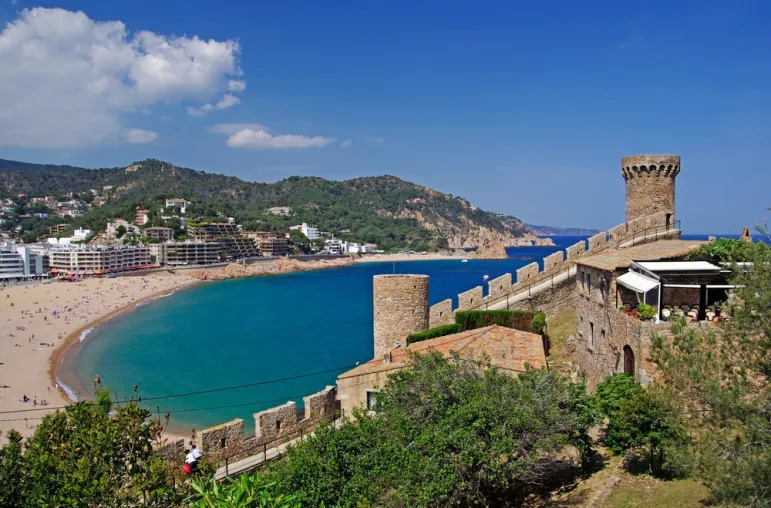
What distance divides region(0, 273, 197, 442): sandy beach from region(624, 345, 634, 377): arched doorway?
21975 millimetres

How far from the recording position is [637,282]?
1073 centimetres

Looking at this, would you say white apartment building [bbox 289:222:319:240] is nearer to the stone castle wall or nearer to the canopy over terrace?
the stone castle wall

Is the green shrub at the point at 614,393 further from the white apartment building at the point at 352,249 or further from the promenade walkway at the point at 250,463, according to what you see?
the white apartment building at the point at 352,249

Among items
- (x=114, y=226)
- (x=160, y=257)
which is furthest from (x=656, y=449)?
(x=114, y=226)

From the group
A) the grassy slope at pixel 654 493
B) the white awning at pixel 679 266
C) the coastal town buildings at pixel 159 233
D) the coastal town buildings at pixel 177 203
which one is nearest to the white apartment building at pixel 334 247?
the coastal town buildings at pixel 177 203

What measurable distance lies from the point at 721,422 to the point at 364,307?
172 feet

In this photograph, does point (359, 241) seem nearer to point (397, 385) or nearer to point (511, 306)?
point (511, 306)

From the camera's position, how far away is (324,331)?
4456 cm

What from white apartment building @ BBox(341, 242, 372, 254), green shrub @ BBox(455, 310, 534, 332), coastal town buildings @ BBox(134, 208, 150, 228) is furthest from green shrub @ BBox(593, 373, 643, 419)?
white apartment building @ BBox(341, 242, 372, 254)

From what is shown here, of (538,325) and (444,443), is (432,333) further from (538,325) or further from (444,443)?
(444,443)

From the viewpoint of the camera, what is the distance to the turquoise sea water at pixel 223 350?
2616 cm

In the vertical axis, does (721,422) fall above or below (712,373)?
below

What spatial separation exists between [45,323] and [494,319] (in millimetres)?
42339

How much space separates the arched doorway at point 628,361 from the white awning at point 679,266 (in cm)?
169
